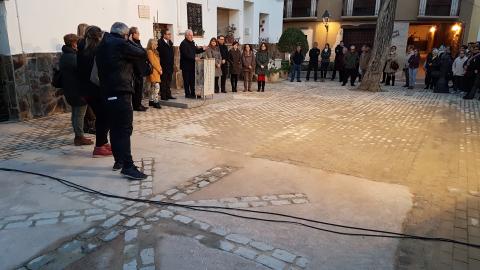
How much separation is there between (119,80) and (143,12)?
659cm

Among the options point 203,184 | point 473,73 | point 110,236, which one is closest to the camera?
point 110,236

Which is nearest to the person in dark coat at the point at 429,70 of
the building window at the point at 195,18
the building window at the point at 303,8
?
the building window at the point at 195,18

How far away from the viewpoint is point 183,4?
11.6 m

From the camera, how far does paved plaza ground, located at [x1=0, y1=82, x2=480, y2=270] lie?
2967mm

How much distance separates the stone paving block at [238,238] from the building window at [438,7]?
89.1 ft

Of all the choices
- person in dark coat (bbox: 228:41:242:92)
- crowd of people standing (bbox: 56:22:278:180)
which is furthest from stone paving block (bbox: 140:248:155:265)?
person in dark coat (bbox: 228:41:242:92)

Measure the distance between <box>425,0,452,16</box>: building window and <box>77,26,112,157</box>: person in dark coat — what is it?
85.5 feet

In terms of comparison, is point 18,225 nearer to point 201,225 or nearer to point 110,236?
point 110,236

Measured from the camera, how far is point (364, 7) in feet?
88.5

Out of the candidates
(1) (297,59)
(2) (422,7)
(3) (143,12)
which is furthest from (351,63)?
(2) (422,7)

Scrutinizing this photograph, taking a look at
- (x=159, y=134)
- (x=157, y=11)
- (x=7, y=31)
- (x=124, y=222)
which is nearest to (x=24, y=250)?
(x=124, y=222)

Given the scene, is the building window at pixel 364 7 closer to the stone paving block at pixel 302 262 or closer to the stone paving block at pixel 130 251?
the stone paving block at pixel 302 262

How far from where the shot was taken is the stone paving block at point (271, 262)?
9.23 ft

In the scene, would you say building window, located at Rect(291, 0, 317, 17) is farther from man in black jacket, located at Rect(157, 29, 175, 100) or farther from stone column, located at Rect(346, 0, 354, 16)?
man in black jacket, located at Rect(157, 29, 175, 100)
